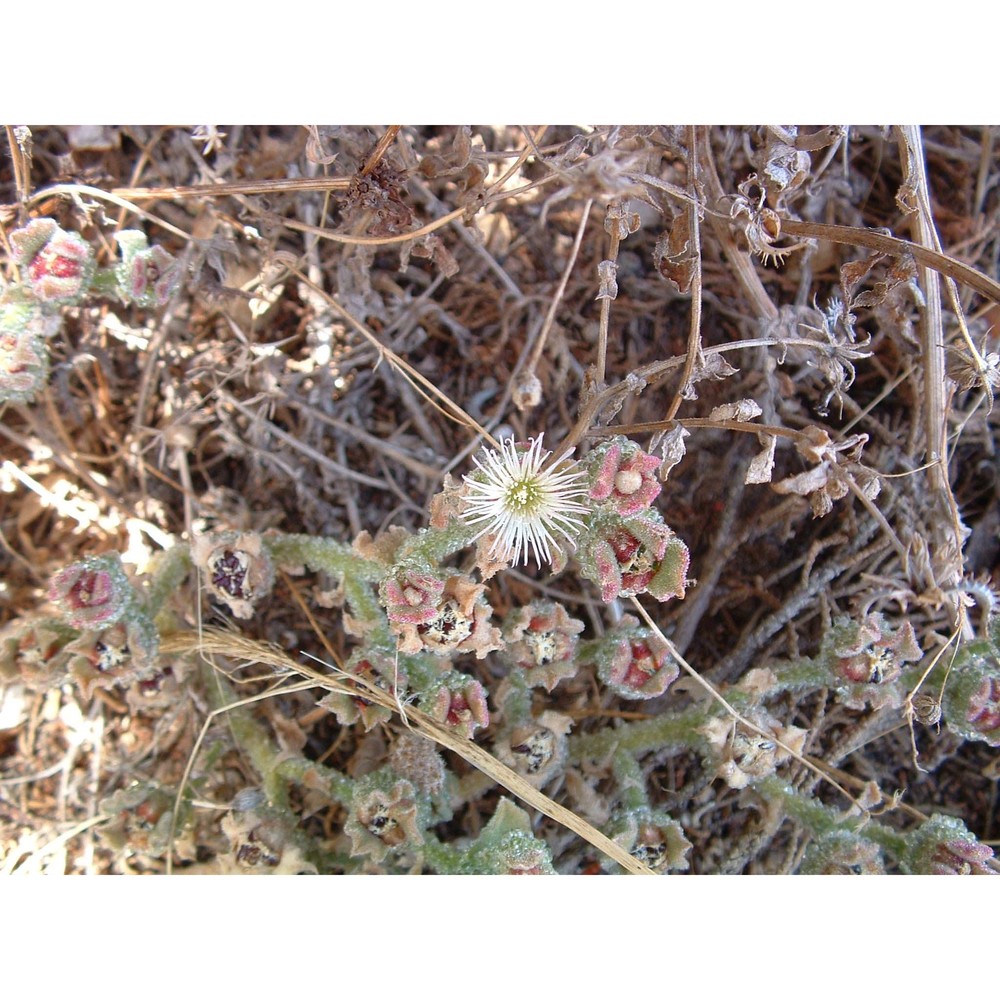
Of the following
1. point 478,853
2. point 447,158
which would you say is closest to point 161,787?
point 478,853

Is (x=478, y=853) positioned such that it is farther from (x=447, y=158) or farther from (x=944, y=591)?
(x=447, y=158)

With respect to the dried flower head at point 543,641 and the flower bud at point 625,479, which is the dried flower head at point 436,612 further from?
the flower bud at point 625,479

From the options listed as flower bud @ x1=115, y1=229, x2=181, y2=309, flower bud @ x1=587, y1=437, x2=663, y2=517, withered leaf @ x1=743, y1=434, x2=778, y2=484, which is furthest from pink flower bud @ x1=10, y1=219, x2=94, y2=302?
withered leaf @ x1=743, y1=434, x2=778, y2=484

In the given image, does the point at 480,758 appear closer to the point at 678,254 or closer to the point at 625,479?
the point at 625,479

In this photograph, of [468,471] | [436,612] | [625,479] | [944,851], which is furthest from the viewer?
[468,471]

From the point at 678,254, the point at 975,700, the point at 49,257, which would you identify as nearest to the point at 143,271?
the point at 49,257

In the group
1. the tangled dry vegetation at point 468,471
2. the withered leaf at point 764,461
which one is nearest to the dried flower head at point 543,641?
the tangled dry vegetation at point 468,471
